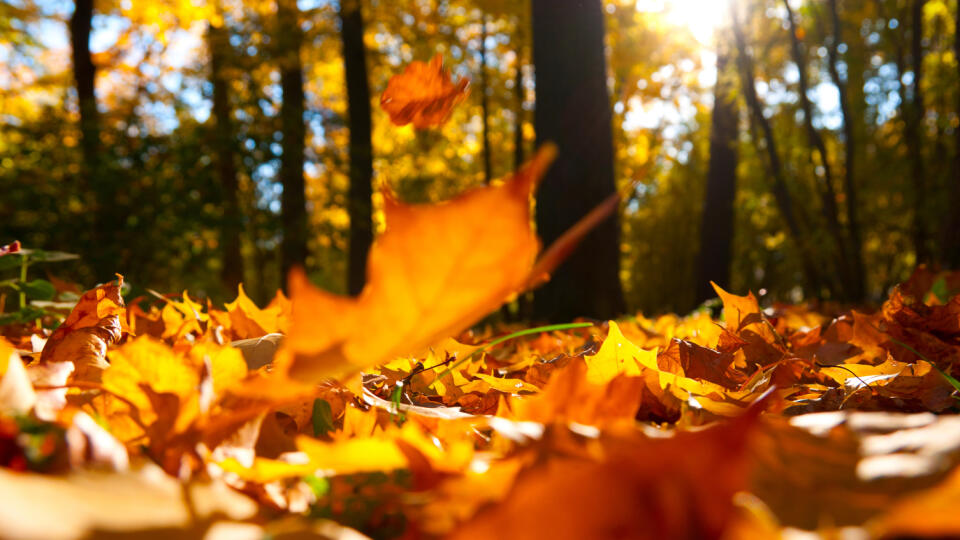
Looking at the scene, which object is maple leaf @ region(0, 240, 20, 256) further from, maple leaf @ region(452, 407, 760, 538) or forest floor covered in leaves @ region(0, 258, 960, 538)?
maple leaf @ region(452, 407, 760, 538)

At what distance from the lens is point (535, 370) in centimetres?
83

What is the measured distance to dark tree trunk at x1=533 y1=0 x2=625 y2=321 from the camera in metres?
3.47

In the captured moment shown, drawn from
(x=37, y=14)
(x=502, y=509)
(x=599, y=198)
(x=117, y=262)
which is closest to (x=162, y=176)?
(x=117, y=262)

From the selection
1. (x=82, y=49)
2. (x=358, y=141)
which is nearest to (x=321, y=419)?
Answer: (x=358, y=141)

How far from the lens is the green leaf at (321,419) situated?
2.12 feet

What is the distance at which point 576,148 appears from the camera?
141 inches

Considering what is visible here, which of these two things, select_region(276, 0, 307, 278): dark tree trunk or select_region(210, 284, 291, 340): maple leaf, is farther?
select_region(276, 0, 307, 278): dark tree trunk

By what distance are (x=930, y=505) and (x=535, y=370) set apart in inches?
21.8

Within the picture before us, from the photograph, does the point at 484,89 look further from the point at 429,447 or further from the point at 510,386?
the point at 429,447

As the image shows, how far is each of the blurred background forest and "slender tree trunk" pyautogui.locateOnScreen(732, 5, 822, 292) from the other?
14mm

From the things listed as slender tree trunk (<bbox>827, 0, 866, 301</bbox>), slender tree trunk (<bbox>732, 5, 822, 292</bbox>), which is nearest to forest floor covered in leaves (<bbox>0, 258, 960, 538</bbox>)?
slender tree trunk (<bbox>732, 5, 822, 292</bbox>)

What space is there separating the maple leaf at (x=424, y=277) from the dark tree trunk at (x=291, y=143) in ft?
18.5

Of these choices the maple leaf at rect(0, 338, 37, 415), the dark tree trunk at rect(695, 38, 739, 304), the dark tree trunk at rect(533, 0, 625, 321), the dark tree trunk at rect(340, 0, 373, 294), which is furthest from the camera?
the dark tree trunk at rect(340, 0, 373, 294)

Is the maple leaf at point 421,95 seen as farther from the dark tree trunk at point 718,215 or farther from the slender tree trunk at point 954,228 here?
the dark tree trunk at point 718,215
